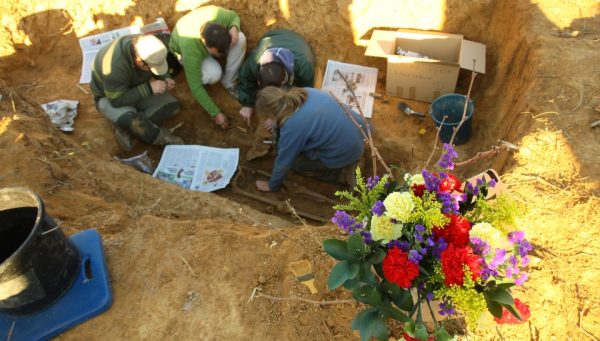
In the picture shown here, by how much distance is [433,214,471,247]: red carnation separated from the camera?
1.49 meters

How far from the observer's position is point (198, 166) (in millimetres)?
4289

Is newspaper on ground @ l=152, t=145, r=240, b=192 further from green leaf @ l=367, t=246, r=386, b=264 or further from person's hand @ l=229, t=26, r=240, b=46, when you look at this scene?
green leaf @ l=367, t=246, r=386, b=264

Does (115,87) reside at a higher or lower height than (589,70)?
lower

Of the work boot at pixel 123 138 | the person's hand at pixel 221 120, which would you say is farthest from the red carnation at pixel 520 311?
the work boot at pixel 123 138

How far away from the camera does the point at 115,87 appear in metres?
4.10

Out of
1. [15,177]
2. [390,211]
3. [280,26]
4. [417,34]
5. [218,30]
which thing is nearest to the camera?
[390,211]

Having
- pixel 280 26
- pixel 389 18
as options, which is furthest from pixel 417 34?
pixel 280 26

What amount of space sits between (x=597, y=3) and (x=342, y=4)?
8.20ft

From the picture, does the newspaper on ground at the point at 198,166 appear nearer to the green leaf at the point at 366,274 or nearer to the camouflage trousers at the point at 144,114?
the camouflage trousers at the point at 144,114

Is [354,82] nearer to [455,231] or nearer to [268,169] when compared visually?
[268,169]

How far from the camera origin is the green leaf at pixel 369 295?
161 cm

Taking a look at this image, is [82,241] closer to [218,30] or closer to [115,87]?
[115,87]

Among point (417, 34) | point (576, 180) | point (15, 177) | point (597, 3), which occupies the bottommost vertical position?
point (15, 177)

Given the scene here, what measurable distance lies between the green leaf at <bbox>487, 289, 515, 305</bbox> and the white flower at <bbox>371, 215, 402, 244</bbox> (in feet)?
1.27
